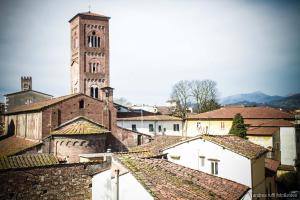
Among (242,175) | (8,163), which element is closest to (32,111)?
(8,163)

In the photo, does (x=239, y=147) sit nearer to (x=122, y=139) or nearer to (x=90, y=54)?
(x=122, y=139)

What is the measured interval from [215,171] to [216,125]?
19476mm

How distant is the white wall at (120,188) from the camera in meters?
8.65

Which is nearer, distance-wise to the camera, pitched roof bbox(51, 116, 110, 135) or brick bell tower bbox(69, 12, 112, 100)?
pitched roof bbox(51, 116, 110, 135)

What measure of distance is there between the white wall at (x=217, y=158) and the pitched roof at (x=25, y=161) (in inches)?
265

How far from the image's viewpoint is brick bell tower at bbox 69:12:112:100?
3362 cm

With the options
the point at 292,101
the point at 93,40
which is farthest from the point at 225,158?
the point at 93,40

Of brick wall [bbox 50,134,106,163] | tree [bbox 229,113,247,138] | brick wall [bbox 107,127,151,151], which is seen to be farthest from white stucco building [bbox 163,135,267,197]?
brick wall [bbox 107,127,151,151]

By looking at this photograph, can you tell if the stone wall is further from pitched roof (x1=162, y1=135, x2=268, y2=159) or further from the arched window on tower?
the arched window on tower

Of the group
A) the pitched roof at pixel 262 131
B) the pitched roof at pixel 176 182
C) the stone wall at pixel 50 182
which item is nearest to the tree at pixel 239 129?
the pitched roof at pixel 262 131

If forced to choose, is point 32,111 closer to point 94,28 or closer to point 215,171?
point 94,28

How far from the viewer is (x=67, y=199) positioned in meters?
13.5

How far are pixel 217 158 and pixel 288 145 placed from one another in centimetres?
1474

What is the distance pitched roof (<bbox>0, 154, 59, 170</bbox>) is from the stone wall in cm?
146
